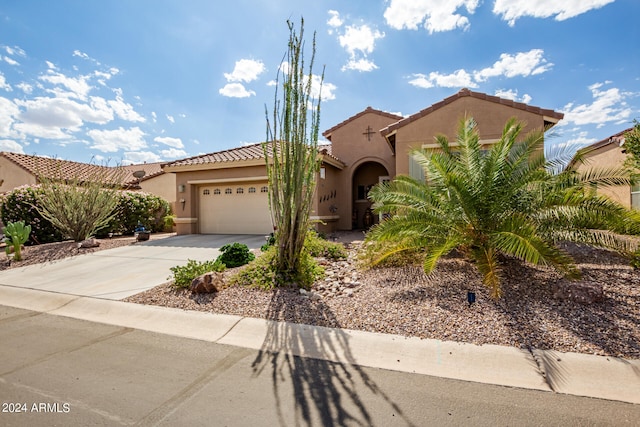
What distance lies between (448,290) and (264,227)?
953 centimetres

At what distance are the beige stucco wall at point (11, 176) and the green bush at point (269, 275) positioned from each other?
18.5 m

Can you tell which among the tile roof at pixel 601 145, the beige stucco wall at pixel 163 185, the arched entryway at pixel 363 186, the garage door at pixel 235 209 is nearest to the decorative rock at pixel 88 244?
the garage door at pixel 235 209

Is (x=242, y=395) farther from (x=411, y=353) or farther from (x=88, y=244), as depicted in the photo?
(x=88, y=244)

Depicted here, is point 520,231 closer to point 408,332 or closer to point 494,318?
point 494,318

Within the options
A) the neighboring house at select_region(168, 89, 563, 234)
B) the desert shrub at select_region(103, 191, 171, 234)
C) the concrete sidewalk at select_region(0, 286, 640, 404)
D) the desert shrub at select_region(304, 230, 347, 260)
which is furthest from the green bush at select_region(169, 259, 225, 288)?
the desert shrub at select_region(103, 191, 171, 234)

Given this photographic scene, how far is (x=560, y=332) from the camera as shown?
3754 mm

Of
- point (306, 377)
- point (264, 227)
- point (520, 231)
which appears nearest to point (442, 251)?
point (520, 231)

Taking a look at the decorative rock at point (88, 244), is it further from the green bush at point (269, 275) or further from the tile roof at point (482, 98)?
the tile roof at point (482, 98)

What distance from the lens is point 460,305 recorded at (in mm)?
4520

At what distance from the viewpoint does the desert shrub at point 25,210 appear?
1249cm

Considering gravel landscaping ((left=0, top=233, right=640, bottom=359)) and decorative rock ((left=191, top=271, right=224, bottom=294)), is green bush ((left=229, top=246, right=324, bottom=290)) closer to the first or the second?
gravel landscaping ((left=0, top=233, right=640, bottom=359))

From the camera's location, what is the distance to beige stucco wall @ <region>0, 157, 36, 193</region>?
18.0 metres

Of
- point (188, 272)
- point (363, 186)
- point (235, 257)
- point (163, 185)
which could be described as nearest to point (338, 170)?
point (363, 186)

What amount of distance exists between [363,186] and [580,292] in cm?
1211
